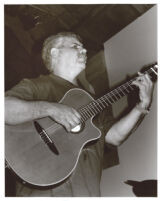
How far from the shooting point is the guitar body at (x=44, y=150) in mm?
1043

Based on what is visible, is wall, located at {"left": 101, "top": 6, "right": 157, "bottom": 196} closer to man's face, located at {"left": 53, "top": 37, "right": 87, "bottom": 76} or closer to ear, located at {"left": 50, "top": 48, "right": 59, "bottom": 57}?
man's face, located at {"left": 53, "top": 37, "right": 87, "bottom": 76}

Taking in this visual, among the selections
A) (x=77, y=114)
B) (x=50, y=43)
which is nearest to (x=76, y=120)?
(x=77, y=114)

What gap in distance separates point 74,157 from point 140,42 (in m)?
0.53

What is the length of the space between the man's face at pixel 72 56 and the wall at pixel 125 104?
103 mm

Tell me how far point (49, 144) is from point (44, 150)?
3cm

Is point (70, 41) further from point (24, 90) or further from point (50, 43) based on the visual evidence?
point (24, 90)

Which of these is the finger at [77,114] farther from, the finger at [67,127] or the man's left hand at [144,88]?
the man's left hand at [144,88]

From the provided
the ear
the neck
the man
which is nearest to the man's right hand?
the man

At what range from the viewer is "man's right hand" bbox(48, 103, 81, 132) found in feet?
3.64

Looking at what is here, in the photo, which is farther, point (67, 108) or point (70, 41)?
point (70, 41)

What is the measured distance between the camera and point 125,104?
116cm

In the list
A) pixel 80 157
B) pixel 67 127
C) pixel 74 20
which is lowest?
pixel 80 157

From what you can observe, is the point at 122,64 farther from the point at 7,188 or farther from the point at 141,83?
the point at 7,188

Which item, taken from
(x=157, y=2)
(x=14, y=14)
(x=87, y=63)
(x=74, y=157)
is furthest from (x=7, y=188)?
(x=157, y=2)
